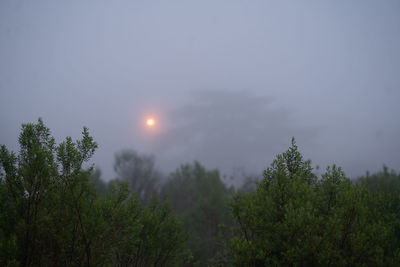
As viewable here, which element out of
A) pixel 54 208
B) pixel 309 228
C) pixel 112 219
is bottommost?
pixel 309 228

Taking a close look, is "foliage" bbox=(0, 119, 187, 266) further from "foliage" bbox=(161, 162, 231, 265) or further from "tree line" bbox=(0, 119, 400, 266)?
"foliage" bbox=(161, 162, 231, 265)

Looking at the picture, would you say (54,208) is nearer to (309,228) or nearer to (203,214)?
(309,228)

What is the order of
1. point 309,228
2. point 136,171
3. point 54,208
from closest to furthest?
point 309,228
point 54,208
point 136,171

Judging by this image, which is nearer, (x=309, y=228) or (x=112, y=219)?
(x=309, y=228)

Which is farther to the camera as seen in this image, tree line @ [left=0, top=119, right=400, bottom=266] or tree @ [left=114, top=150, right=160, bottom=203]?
tree @ [left=114, top=150, right=160, bottom=203]

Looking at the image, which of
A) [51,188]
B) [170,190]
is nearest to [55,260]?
[51,188]

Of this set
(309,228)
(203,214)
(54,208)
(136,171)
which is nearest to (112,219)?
(54,208)

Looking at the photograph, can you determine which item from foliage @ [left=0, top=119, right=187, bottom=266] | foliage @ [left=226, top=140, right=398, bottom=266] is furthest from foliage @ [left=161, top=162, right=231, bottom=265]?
foliage @ [left=0, top=119, right=187, bottom=266]

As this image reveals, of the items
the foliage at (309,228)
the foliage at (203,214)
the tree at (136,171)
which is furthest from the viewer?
the tree at (136,171)

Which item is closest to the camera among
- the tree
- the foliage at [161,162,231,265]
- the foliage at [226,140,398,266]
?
the foliage at [226,140,398,266]

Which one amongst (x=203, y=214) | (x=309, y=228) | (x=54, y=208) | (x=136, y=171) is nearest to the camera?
(x=309, y=228)

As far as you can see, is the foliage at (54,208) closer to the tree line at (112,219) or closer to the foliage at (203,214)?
the tree line at (112,219)

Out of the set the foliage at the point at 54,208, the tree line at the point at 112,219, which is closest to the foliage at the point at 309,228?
the tree line at the point at 112,219

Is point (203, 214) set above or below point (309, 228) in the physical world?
above
